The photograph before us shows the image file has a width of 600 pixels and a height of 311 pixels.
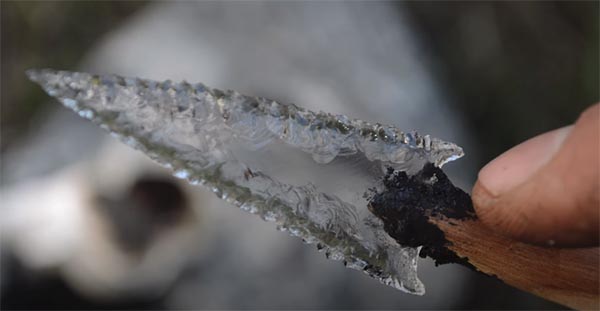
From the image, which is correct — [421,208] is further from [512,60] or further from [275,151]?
[512,60]

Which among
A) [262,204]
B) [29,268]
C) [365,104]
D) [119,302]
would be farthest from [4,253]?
[262,204]

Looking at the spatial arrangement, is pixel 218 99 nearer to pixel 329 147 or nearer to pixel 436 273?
pixel 329 147

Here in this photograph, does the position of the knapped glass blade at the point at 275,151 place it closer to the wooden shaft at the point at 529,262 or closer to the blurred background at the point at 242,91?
the wooden shaft at the point at 529,262

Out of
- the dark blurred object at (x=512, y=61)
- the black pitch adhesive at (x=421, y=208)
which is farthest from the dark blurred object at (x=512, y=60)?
the black pitch adhesive at (x=421, y=208)

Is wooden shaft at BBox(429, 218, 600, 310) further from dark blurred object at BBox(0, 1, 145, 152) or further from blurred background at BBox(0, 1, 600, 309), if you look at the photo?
dark blurred object at BBox(0, 1, 145, 152)

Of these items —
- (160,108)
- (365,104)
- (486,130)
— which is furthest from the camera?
(486,130)

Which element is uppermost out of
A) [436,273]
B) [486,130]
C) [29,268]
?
[486,130]

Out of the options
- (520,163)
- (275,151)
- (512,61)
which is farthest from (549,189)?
(512,61)
